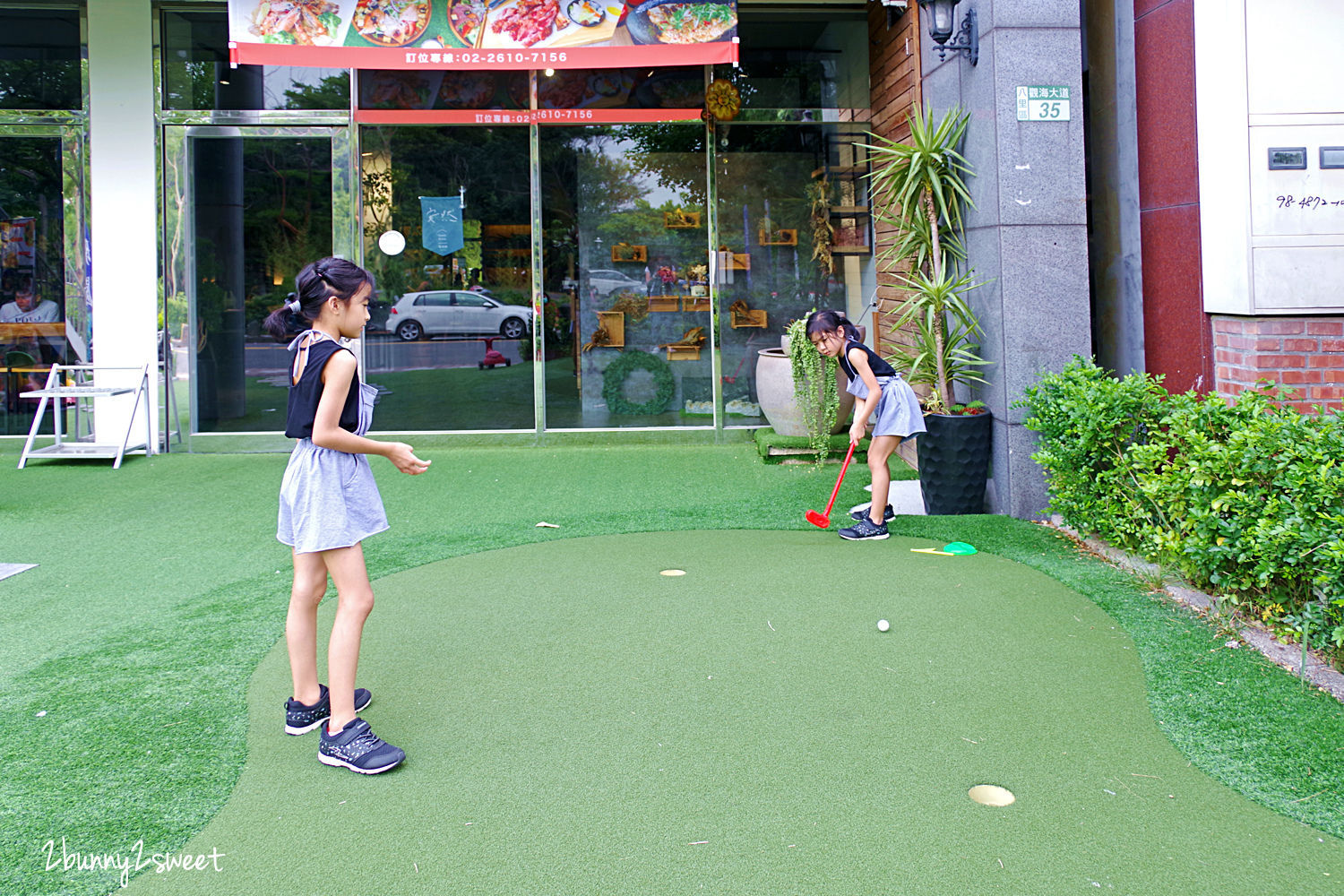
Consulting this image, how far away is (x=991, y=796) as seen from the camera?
3.09 m

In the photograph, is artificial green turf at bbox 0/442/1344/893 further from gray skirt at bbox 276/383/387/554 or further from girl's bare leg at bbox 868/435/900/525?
gray skirt at bbox 276/383/387/554

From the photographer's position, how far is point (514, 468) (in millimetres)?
8672

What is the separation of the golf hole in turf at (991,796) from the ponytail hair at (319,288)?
7.38 feet

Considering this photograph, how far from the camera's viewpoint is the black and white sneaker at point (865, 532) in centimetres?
606

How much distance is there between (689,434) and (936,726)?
643 cm

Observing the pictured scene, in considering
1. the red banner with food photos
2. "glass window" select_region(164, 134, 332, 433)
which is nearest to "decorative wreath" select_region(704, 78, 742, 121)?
the red banner with food photos

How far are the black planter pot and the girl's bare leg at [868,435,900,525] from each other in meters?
0.55

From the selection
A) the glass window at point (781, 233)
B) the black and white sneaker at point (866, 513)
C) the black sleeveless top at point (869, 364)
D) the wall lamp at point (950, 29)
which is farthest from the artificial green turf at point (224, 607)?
the wall lamp at point (950, 29)

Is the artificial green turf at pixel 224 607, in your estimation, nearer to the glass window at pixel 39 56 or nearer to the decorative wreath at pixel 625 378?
the decorative wreath at pixel 625 378

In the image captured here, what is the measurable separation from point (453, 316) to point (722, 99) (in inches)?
112

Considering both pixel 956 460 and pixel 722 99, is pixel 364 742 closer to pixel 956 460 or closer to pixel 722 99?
pixel 956 460

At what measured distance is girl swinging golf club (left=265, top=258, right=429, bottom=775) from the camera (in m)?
3.33

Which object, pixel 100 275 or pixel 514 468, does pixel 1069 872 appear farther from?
pixel 100 275

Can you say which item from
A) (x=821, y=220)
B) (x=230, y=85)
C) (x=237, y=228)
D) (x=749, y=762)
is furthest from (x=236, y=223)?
(x=749, y=762)
